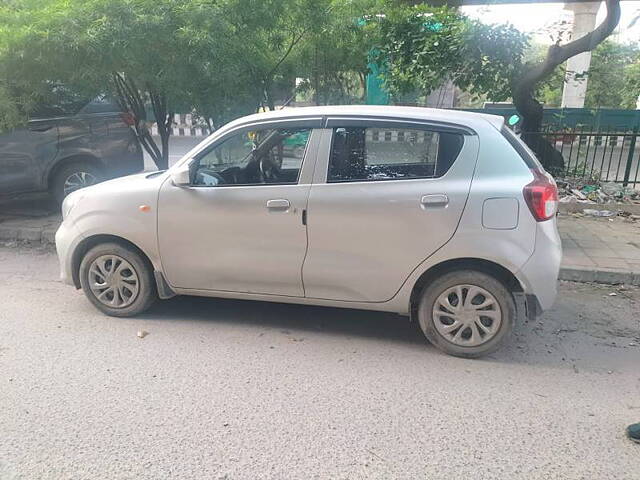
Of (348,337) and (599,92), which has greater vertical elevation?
(599,92)

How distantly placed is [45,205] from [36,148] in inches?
59.3

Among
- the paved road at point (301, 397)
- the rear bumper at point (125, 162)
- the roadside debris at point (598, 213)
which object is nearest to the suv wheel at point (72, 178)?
the rear bumper at point (125, 162)

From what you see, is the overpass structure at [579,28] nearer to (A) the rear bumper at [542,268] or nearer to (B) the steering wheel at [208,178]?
(A) the rear bumper at [542,268]

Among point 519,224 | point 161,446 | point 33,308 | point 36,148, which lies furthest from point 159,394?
point 36,148

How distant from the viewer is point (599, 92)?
23.5 metres

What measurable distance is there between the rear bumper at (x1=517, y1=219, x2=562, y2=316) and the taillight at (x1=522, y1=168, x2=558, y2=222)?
0.22 ft

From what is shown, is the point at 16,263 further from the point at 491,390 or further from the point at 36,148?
the point at 491,390

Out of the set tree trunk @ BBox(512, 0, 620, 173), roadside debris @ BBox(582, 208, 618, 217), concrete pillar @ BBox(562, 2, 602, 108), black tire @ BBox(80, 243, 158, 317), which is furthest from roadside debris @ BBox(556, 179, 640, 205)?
concrete pillar @ BBox(562, 2, 602, 108)

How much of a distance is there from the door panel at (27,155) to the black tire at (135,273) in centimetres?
351

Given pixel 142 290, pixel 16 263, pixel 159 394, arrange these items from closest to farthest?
pixel 159 394 < pixel 142 290 < pixel 16 263

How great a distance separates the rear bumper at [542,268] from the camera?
361 cm

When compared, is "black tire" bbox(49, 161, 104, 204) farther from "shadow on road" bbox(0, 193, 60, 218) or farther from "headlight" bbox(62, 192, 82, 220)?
"headlight" bbox(62, 192, 82, 220)

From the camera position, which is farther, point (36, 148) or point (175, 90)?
point (36, 148)

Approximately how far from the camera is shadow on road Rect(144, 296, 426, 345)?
14.2 feet
